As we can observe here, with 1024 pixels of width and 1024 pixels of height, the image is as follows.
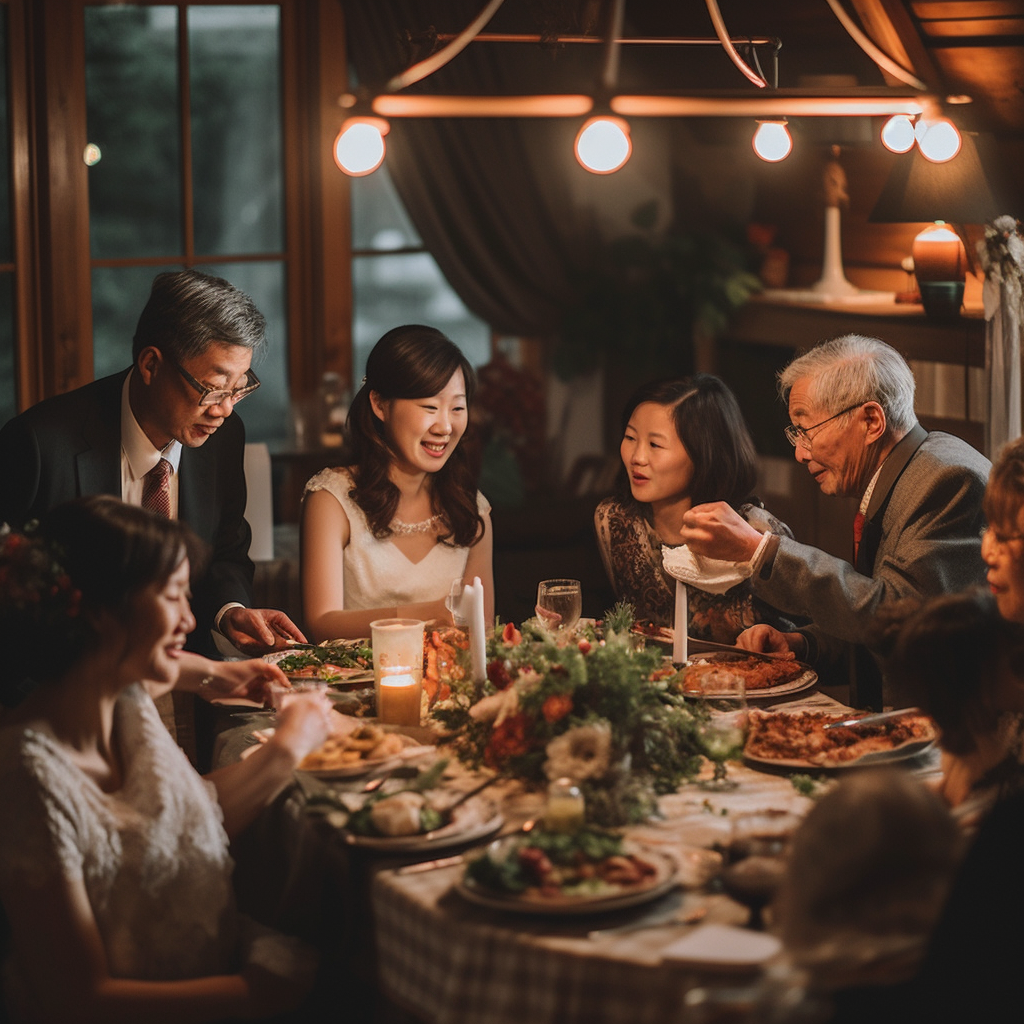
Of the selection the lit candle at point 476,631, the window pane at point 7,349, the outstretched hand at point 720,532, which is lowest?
the lit candle at point 476,631

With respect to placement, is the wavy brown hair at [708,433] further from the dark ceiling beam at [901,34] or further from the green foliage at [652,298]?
the green foliage at [652,298]

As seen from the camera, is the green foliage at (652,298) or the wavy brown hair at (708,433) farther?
the green foliage at (652,298)

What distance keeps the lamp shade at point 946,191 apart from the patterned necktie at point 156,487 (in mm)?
2187

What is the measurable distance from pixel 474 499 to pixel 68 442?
1.02m

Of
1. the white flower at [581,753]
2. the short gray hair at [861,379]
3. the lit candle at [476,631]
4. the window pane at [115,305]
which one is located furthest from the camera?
the window pane at [115,305]

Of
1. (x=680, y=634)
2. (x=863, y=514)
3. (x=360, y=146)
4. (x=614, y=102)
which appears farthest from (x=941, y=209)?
(x=614, y=102)

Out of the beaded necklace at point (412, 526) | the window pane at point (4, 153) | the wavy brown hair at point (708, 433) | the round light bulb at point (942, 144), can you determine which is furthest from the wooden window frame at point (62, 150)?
the round light bulb at point (942, 144)

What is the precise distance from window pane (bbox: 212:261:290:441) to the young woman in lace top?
8.69ft

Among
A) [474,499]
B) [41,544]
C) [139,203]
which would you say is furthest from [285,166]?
[41,544]

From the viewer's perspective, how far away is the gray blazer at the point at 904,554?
2.63 metres

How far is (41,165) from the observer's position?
5.20 m

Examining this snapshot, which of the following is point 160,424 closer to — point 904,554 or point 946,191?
point 904,554

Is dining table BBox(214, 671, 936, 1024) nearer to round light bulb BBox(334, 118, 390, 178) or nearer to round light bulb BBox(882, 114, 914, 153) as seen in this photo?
round light bulb BBox(334, 118, 390, 178)

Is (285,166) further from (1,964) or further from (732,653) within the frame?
(1,964)
